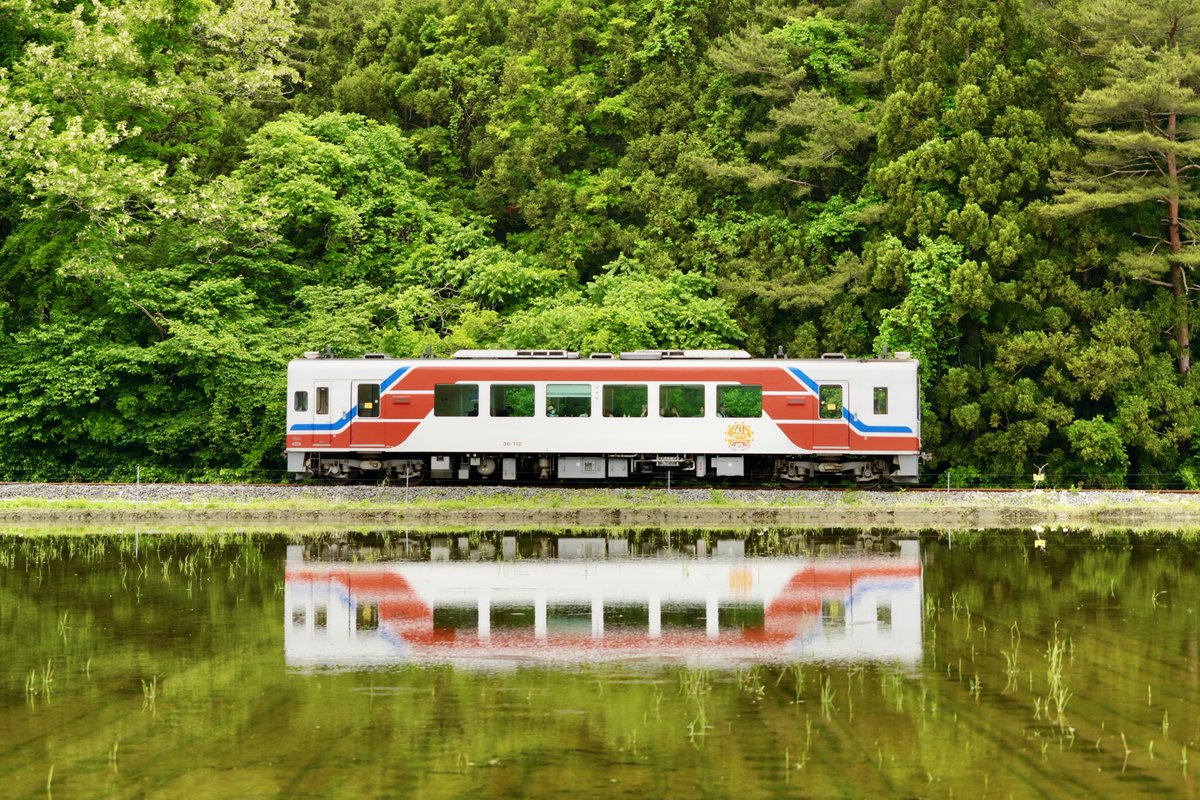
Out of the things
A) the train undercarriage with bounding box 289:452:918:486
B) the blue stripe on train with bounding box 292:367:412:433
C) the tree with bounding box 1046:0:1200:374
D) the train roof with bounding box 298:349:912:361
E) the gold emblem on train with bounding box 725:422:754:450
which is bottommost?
the train undercarriage with bounding box 289:452:918:486

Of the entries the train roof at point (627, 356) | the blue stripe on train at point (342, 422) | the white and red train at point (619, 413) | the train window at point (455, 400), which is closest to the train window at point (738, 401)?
the white and red train at point (619, 413)

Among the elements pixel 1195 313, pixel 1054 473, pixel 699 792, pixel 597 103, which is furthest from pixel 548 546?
pixel 597 103

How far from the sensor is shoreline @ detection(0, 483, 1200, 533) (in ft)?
78.3

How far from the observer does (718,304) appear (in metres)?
36.2

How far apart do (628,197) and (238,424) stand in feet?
43.8

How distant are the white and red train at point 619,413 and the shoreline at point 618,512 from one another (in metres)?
3.04

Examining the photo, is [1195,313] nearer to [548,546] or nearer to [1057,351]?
[1057,351]

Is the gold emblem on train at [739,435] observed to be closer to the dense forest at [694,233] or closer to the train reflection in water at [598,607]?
the dense forest at [694,233]

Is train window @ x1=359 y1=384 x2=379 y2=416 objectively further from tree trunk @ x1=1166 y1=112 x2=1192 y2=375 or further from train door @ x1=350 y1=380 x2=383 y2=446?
tree trunk @ x1=1166 y1=112 x2=1192 y2=375

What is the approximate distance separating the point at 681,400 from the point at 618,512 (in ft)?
20.0

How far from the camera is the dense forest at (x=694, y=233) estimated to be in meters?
32.6

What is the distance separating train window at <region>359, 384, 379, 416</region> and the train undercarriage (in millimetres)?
926

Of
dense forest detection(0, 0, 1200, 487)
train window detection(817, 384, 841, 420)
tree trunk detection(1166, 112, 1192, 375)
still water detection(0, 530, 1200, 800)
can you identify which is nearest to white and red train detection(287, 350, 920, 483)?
train window detection(817, 384, 841, 420)

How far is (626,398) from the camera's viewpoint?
29.8m
